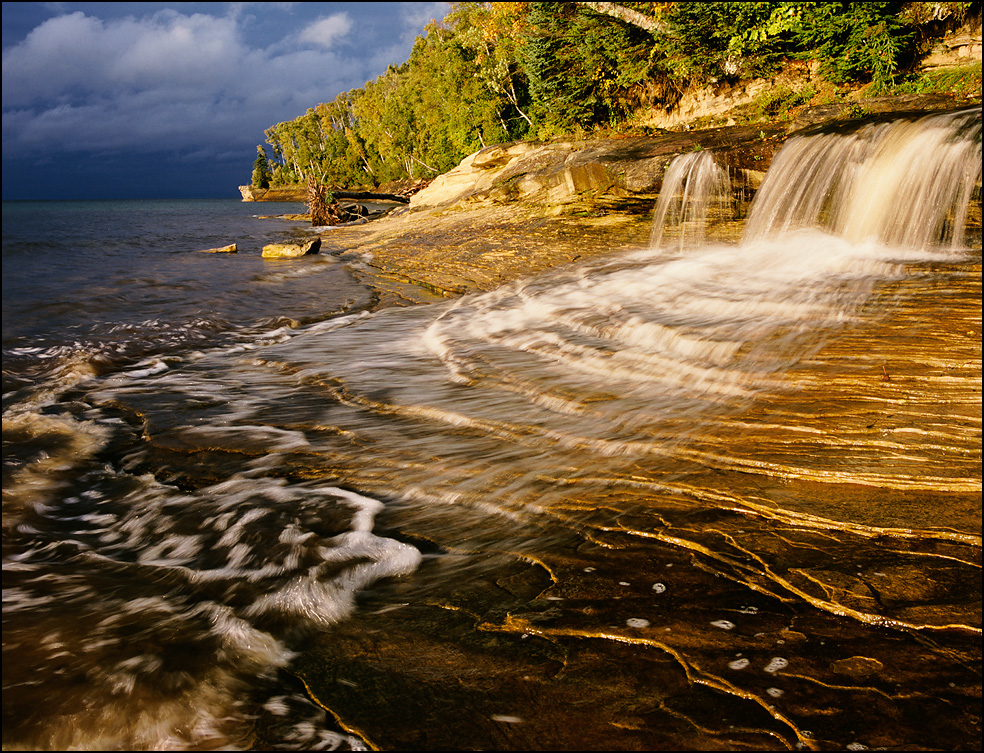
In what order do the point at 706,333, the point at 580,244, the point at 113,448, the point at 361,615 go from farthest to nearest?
the point at 580,244, the point at 706,333, the point at 113,448, the point at 361,615

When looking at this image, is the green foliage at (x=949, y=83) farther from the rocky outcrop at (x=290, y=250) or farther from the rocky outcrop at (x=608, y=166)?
the rocky outcrop at (x=290, y=250)

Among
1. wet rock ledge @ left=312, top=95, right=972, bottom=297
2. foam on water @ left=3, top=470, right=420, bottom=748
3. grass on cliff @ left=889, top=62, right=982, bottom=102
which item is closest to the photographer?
foam on water @ left=3, top=470, right=420, bottom=748

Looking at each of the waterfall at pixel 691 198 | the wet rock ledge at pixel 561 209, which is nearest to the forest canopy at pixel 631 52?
the wet rock ledge at pixel 561 209

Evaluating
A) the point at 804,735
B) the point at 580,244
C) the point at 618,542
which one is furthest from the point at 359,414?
the point at 580,244

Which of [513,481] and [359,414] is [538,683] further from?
[359,414]

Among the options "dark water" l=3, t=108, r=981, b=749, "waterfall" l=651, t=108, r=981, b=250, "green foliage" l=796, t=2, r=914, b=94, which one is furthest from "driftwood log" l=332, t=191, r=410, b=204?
"dark water" l=3, t=108, r=981, b=749

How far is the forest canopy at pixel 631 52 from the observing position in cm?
1509

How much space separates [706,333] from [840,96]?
14.6 metres

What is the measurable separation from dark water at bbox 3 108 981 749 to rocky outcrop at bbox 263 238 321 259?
1083 cm

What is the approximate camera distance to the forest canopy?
1509 centimetres

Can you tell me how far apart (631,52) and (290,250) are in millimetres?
14573

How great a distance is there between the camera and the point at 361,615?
2.54m

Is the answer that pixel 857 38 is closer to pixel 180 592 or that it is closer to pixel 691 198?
pixel 691 198

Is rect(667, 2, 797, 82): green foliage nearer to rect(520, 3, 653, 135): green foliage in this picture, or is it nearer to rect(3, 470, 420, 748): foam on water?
rect(520, 3, 653, 135): green foliage
